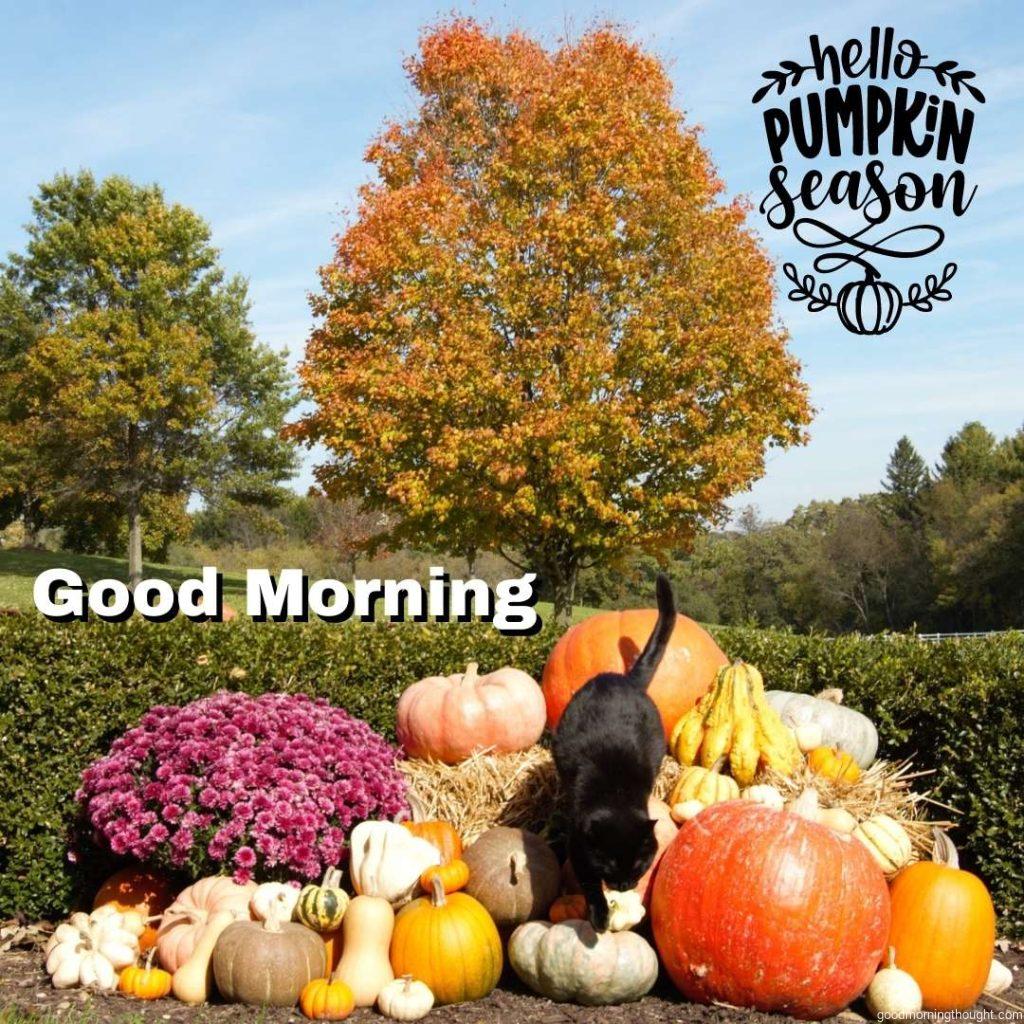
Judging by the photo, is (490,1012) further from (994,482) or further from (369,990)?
(994,482)

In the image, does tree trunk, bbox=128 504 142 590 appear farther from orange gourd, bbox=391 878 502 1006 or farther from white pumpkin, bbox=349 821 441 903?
orange gourd, bbox=391 878 502 1006

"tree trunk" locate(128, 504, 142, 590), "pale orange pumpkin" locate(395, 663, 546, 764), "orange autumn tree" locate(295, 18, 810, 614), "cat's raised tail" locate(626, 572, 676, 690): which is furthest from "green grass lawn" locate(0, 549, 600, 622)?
"cat's raised tail" locate(626, 572, 676, 690)

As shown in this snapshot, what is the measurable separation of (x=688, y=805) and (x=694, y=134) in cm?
1506

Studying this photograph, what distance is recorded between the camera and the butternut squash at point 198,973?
4.96 meters

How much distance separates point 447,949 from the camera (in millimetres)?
4902

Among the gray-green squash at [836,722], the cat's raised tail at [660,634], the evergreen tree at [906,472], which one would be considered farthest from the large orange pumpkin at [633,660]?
the evergreen tree at [906,472]

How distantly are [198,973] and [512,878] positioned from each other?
1450 mm

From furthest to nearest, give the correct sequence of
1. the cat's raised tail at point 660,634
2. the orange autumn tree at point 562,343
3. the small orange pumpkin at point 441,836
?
the orange autumn tree at point 562,343
the cat's raised tail at point 660,634
the small orange pumpkin at point 441,836

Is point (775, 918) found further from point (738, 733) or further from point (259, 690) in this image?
point (259, 690)

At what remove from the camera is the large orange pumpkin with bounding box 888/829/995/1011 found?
5.04m

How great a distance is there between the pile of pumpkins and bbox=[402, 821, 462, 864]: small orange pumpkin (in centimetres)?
1

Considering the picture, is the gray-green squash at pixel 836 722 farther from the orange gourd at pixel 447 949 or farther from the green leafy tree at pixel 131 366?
the green leafy tree at pixel 131 366

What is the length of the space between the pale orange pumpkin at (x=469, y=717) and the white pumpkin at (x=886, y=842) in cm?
197

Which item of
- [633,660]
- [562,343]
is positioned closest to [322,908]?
[633,660]
